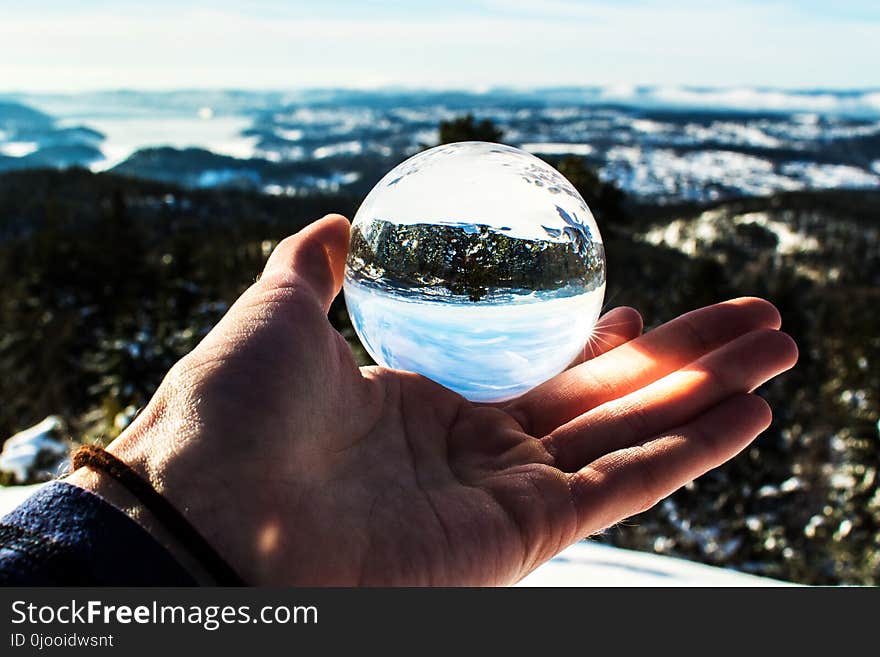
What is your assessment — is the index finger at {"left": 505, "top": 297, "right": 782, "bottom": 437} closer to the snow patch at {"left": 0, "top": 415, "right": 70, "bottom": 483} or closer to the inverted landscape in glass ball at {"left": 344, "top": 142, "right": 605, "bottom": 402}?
the inverted landscape in glass ball at {"left": 344, "top": 142, "right": 605, "bottom": 402}

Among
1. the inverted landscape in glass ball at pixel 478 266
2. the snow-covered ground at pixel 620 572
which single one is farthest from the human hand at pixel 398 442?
the snow-covered ground at pixel 620 572

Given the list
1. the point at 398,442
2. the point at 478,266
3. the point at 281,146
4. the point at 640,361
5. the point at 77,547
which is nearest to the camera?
the point at 77,547

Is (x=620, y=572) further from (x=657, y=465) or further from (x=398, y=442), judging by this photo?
(x=398, y=442)

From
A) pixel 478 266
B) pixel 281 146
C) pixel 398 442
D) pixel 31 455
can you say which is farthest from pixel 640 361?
pixel 281 146

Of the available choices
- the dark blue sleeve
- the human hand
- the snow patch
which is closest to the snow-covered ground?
the human hand

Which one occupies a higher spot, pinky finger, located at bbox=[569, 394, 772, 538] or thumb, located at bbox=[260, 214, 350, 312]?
thumb, located at bbox=[260, 214, 350, 312]

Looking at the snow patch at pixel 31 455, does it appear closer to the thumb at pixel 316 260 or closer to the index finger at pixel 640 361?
the thumb at pixel 316 260

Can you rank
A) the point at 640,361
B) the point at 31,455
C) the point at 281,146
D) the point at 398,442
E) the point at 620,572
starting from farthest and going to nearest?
the point at 281,146 → the point at 31,455 → the point at 620,572 → the point at 640,361 → the point at 398,442
